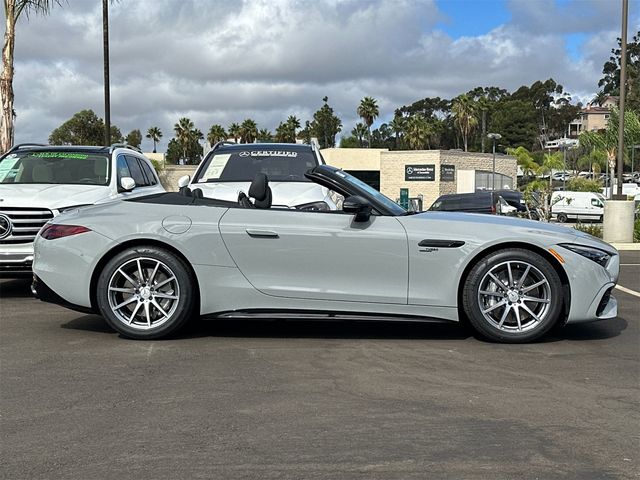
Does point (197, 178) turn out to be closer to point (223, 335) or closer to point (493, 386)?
point (223, 335)

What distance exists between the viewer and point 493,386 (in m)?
4.76

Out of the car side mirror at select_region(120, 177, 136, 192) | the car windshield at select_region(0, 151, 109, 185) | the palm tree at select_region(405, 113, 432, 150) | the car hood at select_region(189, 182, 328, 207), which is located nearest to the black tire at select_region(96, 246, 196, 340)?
the car hood at select_region(189, 182, 328, 207)

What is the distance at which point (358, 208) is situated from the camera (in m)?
5.91

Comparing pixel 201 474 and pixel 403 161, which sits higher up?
pixel 403 161

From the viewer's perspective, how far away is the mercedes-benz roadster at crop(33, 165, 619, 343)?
587cm

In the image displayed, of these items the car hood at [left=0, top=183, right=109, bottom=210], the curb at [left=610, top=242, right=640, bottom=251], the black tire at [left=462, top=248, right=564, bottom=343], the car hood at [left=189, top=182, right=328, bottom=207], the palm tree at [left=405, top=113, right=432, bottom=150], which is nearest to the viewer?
the black tire at [left=462, top=248, right=564, bottom=343]

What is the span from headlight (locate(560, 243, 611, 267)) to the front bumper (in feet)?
17.7

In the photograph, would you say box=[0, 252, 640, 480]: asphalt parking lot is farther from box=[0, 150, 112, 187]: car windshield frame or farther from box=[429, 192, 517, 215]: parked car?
box=[429, 192, 517, 215]: parked car

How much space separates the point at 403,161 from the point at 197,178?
4465 centimetres

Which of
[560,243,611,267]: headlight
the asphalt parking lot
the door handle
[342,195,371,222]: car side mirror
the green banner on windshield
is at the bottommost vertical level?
the asphalt parking lot

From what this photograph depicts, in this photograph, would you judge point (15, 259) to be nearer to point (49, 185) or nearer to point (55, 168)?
point (49, 185)

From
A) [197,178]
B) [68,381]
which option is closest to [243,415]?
[68,381]

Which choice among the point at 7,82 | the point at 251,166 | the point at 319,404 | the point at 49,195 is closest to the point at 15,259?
the point at 49,195

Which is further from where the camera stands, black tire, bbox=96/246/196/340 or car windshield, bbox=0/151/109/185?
car windshield, bbox=0/151/109/185
